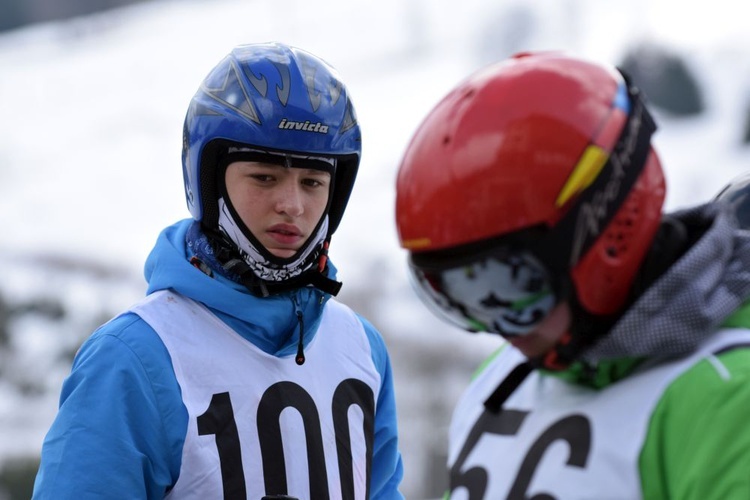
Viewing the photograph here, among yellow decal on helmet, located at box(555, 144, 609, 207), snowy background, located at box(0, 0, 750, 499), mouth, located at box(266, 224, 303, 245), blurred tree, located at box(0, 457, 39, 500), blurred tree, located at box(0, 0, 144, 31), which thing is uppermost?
yellow decal on helmet, located at box(555, 144, 609, 207)

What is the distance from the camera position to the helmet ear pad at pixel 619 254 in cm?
189

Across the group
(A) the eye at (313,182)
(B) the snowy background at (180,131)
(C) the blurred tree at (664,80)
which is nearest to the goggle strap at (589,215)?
(A) the eye at (313,182)

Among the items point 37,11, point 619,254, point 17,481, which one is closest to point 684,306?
point 619,254

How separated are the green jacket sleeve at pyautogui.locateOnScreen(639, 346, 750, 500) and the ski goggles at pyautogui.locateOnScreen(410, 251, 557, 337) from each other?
0.83ft

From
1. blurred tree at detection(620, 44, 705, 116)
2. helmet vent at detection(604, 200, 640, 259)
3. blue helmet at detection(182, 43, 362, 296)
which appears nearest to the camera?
helmet vent at detection(604, 200, 640, 259)

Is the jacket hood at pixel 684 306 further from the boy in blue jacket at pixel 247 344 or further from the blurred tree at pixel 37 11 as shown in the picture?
the blurred tree at pixel 37 11

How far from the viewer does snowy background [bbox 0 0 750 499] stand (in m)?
16.3

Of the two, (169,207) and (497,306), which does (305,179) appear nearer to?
(497,306)

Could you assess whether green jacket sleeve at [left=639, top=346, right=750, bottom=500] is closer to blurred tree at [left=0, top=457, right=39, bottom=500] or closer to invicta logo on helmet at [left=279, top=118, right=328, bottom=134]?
invicta logo on helmet at [left=279, top=118, right=328, bottom=134]

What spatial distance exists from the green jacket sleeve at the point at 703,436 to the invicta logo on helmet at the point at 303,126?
1.43 m

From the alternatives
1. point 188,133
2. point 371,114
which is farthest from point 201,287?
point 371,114

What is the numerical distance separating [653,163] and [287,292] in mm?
1237

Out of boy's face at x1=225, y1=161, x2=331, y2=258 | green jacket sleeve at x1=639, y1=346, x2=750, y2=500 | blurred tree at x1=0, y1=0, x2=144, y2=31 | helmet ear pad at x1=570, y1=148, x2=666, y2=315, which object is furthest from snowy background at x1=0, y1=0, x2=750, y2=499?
green jacket sleeve at x1=639, y1=346, x2=750, y2=500

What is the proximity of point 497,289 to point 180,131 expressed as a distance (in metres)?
36.6
